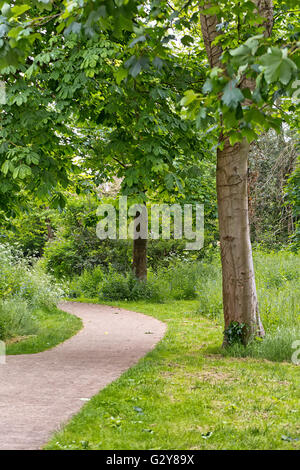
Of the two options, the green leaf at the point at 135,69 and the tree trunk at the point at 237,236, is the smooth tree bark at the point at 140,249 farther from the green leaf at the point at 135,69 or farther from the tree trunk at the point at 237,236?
the green leaf at the point at 135,69

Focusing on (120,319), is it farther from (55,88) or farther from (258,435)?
(258,435)

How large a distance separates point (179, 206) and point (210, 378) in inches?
352

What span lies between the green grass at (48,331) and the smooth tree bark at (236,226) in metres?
3.49

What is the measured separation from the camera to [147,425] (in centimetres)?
463

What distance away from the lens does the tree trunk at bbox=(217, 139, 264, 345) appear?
7746mm

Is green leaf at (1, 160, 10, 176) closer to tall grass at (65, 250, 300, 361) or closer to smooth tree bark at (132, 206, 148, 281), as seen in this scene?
tall grass at (65, 250, 300, 361)

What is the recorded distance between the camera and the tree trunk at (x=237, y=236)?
7.75 metres

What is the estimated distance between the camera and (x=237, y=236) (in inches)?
307

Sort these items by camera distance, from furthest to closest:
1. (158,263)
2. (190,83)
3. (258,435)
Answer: (158,263)
(190,83)
(258,435)

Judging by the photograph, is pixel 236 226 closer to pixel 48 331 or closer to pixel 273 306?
pixel 273 306

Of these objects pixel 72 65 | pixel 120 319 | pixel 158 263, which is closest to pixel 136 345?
pixel 120 319

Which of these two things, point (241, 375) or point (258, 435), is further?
point (241, 375)

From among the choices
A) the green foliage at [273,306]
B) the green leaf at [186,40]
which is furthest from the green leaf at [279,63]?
the green foliage at [273,306]
